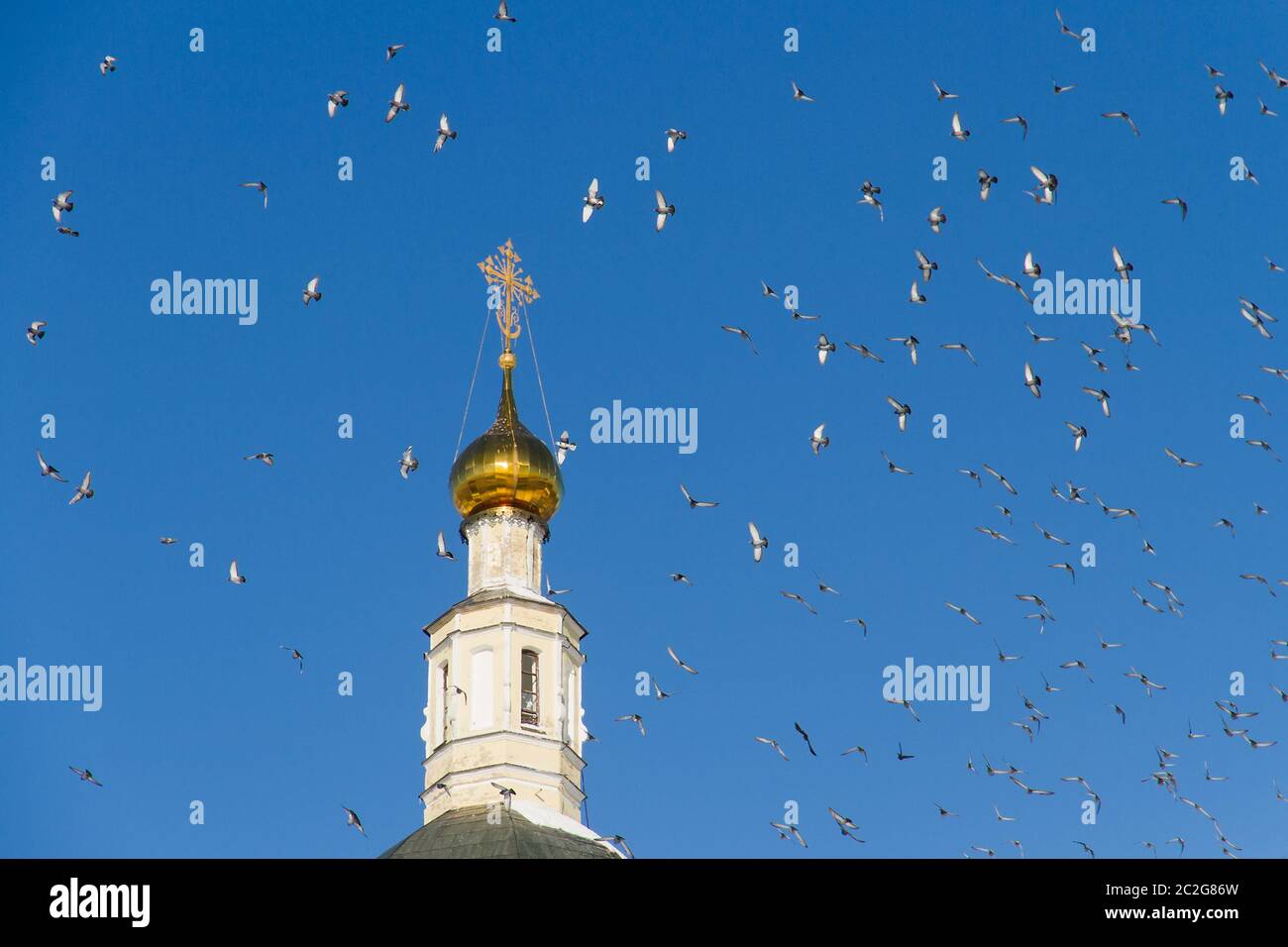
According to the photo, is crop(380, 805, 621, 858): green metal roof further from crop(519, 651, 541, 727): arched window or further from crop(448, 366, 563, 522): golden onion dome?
crop(448, 366, 563, 522): golden onion dome

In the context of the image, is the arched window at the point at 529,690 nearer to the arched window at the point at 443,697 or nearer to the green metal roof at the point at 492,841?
the arched window at the point at 443,697

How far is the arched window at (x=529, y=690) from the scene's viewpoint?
49250 mm

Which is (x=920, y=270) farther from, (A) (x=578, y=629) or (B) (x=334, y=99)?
(A) (x=578, y=629)

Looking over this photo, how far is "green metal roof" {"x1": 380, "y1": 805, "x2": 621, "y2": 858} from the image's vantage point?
44.5 m

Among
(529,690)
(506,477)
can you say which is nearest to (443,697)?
(529,690)

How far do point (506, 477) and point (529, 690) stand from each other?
4.19 m

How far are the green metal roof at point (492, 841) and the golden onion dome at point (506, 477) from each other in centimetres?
688

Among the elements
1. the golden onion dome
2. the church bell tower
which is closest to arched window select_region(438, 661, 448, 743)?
the church bell tower

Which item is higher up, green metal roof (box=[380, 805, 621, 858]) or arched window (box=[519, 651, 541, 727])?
arched window (box=[519, 651, 541, 727])

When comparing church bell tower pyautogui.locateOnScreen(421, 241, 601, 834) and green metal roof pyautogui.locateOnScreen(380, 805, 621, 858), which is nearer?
green metal roof pyautogui.locateOnScreen(380, 805, 621, 858)

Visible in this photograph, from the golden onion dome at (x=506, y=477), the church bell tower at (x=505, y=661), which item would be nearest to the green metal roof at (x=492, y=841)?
the church bell tower at (x=505, y=661)

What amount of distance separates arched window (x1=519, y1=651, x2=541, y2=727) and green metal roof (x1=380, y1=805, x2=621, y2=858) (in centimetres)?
276
